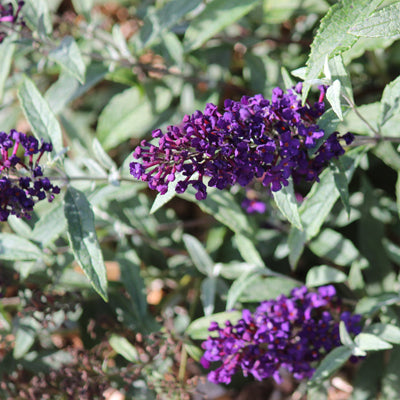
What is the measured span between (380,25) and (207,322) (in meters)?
1.92

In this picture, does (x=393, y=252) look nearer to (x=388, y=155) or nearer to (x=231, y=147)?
(x=388, y=155)

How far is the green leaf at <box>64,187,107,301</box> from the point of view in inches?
101

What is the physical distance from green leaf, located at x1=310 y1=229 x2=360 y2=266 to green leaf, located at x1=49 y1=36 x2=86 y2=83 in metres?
1.78

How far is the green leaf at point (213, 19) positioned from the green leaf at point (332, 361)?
6.65 feet

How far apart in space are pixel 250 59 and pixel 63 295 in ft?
7.12

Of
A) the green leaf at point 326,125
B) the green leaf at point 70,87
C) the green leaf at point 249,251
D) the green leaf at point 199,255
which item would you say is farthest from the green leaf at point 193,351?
the green leaf at point 70,87

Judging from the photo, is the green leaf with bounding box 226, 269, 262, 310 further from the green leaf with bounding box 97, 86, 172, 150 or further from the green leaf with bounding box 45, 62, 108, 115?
the green leaf with bounding box 45, 62, 108, 115

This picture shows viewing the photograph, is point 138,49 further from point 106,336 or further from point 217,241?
point 106,336

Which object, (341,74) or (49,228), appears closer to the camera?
(341,74)

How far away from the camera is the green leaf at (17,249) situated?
282 cm

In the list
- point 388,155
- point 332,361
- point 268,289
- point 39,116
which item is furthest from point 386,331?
point 39,116

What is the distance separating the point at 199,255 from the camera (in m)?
3.31

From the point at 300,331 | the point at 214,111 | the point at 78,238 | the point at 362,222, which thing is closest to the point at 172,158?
the point at 214,111

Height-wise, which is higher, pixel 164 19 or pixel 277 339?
pixel 164 19
